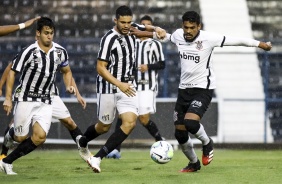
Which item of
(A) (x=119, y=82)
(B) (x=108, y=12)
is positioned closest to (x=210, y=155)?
(A) (x=119, y=82)

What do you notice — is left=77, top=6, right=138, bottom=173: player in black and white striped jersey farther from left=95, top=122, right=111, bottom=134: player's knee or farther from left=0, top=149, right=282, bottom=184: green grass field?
left=0, top=149, right=282, bottom=184: green grass field

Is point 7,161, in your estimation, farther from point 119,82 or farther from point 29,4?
point 29,4

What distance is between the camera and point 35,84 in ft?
31.1

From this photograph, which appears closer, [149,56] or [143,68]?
[143,68]

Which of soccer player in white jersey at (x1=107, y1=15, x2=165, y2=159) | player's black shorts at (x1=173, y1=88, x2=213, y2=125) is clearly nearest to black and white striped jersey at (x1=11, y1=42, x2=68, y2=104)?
player's black shorts at (x1=173, y1=88, x2=213, y2=125)

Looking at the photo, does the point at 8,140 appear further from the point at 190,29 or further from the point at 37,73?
the point at 190,29

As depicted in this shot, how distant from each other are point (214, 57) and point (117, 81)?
7.80 meters

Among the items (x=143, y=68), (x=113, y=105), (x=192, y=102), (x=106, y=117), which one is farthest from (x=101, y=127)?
(x=143, y=68)

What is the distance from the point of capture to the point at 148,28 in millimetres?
9945

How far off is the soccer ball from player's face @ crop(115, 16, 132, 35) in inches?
51.5

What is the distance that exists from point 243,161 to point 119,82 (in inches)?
122

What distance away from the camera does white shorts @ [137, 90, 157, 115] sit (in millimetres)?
12680

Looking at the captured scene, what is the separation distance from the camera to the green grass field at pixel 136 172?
869cm

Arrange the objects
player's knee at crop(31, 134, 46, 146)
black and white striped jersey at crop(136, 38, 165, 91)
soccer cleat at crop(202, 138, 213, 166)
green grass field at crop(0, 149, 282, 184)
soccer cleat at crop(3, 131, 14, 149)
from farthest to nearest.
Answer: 1. black and white striped jersey at crop(136, 38, 165, 91)
2. soccer cleat at crop(3, 131, 14, 149)
3. soccer cleat at crop(202, 138, 213, 166)
4. player's knee at crop(31, 134, 46, 146)
5. green grass field at crop(0, 149, 282, 184)
